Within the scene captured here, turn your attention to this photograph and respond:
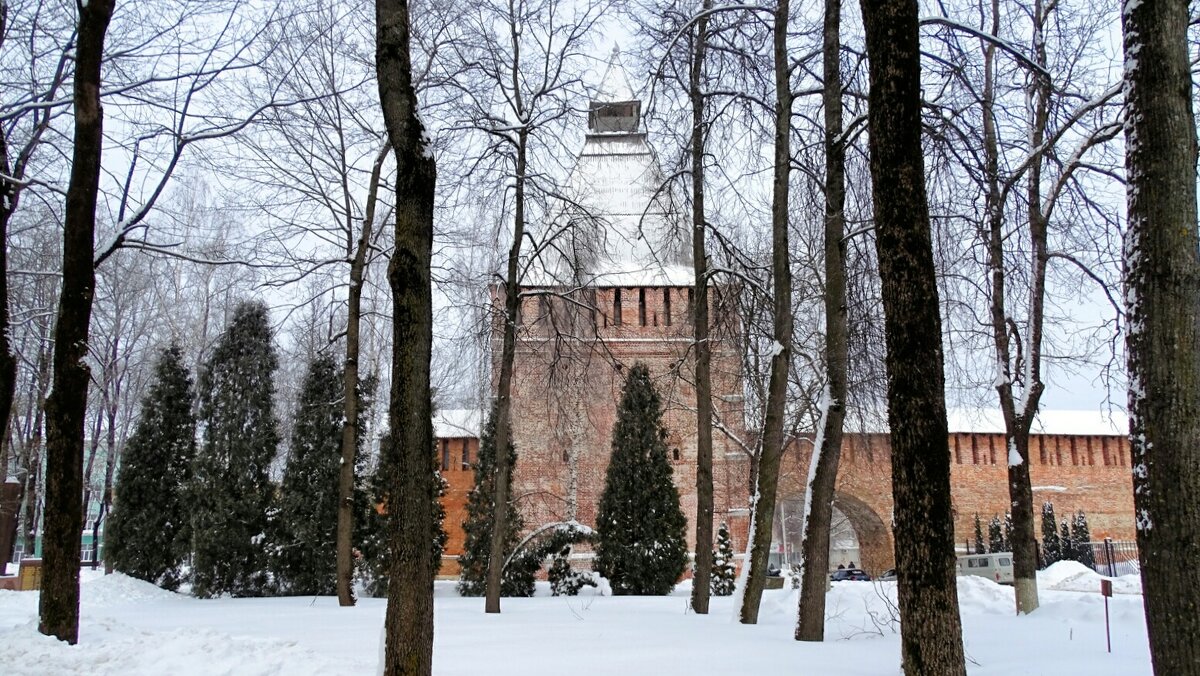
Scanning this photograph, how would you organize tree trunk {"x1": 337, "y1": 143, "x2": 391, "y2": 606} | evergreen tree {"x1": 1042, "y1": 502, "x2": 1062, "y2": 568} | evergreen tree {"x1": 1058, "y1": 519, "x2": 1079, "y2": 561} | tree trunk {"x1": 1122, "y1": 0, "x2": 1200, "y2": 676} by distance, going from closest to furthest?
tree trunk {"x1": 1122, "y1": 0, "x2": 1200, "y2": 676}
tree trunk {"x1": 337, "y1": 143, "x2": 391, "y2": 606}
evergreen tree {"x1": 1058, "y1": 519, "x2": 1079, "y2": 561}
evergreen tree {"x1": 1042, "y1": 502, "x2": 1062, "y2": 568}

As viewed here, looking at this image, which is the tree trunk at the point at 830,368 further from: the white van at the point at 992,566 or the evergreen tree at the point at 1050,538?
the evergreen tree at the point at 1050,538

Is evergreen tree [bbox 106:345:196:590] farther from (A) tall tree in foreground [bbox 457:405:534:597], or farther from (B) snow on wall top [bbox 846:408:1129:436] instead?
(B) snow on wall top [bbox 846:408:1129:436]

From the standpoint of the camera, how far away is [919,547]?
412 centimetres

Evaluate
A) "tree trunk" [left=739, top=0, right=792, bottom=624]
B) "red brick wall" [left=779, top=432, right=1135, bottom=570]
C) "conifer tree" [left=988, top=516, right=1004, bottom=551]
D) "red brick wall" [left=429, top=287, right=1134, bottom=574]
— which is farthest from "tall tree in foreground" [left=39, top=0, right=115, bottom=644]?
"conifer tree" [left=988, top=516, right=1004, bottom=551]

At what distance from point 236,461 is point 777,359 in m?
13.1

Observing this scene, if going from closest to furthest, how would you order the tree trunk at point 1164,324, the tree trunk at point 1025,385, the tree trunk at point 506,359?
the tree trunk at point 1164,324
the tree trunk at point 1025,385
the tree trunk at point 506,359

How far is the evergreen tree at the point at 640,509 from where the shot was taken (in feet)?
61.9

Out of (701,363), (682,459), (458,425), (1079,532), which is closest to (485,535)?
(682,459)

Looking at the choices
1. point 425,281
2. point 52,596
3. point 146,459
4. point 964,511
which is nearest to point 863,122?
point 425,281

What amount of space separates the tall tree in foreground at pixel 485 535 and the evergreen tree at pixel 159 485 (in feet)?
18.6

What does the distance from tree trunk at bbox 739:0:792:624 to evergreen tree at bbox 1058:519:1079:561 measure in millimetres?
23525

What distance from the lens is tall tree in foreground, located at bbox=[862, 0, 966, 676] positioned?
4090mm

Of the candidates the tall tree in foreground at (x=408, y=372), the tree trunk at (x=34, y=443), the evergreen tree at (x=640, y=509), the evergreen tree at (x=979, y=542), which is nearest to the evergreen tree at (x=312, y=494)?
the tree trunk at (x=34, y=443)

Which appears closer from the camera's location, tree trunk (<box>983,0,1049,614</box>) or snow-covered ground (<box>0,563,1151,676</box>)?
snow-covered ground (<box>0,563,1151,676</box>)
